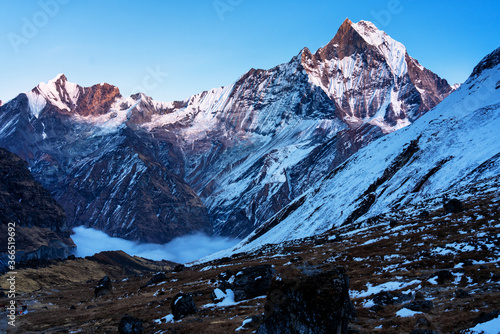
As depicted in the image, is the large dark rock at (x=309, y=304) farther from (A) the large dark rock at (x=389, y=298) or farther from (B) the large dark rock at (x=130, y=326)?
(B) the large dark rock at (x=130, y=326)

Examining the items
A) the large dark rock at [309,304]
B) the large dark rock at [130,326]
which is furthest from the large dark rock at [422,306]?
the large dark rock at [130,326]

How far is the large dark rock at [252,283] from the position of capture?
133ft

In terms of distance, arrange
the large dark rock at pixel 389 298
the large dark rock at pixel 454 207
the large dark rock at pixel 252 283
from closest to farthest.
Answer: the large dark rock at pixel 389 298
the large dark rock at pixel 252 283
the large dark rock at pixel 454 207

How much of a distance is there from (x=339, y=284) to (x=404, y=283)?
12.9 m

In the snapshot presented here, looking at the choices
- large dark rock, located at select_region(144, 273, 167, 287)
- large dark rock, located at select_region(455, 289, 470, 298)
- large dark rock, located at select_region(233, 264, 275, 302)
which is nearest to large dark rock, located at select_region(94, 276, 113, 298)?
large dark rock, located at select_region(144, 273, 167, 287)

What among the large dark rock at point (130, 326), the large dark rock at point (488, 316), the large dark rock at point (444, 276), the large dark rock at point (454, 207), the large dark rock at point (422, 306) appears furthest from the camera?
the large dark rock at point (454, 207)

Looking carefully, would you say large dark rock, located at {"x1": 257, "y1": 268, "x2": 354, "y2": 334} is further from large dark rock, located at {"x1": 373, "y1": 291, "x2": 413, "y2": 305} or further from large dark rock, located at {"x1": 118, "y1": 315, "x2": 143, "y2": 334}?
large dark rock, located at {"x1": 118, "y1": 315, "x2": 143, "y2": 334}

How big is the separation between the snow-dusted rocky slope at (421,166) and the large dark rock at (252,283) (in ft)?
159

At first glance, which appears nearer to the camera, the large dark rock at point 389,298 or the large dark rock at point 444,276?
the large dark rock at point 389,298

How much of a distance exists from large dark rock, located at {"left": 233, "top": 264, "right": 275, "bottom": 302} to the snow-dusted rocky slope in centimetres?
4847

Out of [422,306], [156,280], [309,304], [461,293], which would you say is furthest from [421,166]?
[309,304]

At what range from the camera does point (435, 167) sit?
105438mm

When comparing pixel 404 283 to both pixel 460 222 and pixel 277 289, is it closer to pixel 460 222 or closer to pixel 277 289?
pixel 277 289

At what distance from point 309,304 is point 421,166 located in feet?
334
